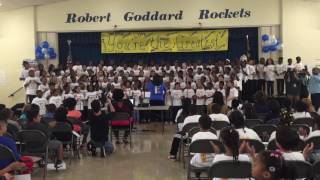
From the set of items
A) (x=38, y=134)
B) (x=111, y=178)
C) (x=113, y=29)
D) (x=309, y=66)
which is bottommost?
(x=111, y=178)

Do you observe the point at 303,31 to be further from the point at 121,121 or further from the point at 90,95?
the point at 121,121

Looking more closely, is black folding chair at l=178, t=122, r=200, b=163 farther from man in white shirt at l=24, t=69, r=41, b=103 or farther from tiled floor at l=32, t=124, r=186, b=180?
man in white shirt at l=24, t=69, r=41, b=103

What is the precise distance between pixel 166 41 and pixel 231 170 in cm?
1473

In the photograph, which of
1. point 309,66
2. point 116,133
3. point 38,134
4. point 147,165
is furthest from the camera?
point 309,66

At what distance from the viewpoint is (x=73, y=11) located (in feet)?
64.2

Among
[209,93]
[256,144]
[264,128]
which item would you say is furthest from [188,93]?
[256,144]

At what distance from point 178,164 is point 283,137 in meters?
4.99

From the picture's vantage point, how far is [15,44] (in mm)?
19531

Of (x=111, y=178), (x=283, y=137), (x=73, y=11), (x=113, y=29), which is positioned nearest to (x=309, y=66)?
(x=113, y=29)

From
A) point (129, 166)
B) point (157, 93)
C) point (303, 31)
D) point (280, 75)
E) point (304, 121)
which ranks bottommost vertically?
point (129, 166)

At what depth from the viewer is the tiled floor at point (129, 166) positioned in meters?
8.26

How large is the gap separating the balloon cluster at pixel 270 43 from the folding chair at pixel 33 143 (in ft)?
39.8

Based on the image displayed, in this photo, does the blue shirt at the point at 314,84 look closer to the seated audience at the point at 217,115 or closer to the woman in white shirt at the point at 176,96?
the woman in white shirt at the point at 176,96

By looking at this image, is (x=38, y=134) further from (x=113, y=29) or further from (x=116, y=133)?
(x=113, y=29)
